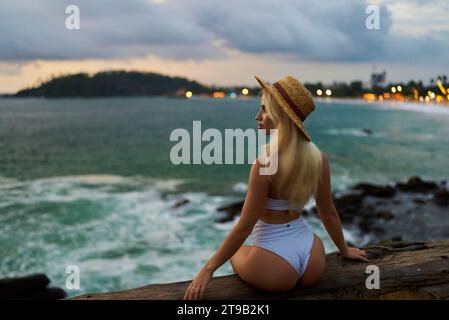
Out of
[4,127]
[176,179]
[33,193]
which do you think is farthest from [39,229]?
[4,127]

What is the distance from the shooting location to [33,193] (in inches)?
1212

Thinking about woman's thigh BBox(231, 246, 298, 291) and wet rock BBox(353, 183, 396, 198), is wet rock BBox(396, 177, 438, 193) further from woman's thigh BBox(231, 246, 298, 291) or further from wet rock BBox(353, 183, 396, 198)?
woman's thigh BBox(231, 246, 298, 291)

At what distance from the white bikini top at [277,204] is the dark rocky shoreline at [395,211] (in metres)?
15.5

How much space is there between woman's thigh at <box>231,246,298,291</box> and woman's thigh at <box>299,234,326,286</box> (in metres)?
0.13

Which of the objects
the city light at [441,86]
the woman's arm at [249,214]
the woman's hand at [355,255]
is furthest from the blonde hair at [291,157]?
the city light at [441,86]

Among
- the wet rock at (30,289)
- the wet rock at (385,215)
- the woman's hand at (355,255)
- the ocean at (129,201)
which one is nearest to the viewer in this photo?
the woman's hand at (355,255)

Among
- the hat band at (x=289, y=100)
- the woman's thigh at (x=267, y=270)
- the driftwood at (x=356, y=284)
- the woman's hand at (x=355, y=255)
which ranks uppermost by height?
the hat band at (x=289, y=100)

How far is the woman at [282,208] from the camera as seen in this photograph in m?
2.67

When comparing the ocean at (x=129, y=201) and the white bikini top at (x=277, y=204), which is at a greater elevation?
the white bikini top at (x=277, y=204)

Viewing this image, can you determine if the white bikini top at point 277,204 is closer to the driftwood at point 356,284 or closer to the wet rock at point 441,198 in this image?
the driftwood at point 356,284

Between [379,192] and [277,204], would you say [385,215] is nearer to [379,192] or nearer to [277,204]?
[379,192]

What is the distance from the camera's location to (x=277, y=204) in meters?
2.86

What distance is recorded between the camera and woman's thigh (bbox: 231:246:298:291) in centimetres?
293

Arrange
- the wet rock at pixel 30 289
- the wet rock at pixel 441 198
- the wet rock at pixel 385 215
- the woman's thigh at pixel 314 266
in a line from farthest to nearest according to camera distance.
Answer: the wet rock at pixel 441 198 → the wet rock at pixel 385 215 → the wet rock at pixel 30 289 → the woman's thigh at pixel 314 266
